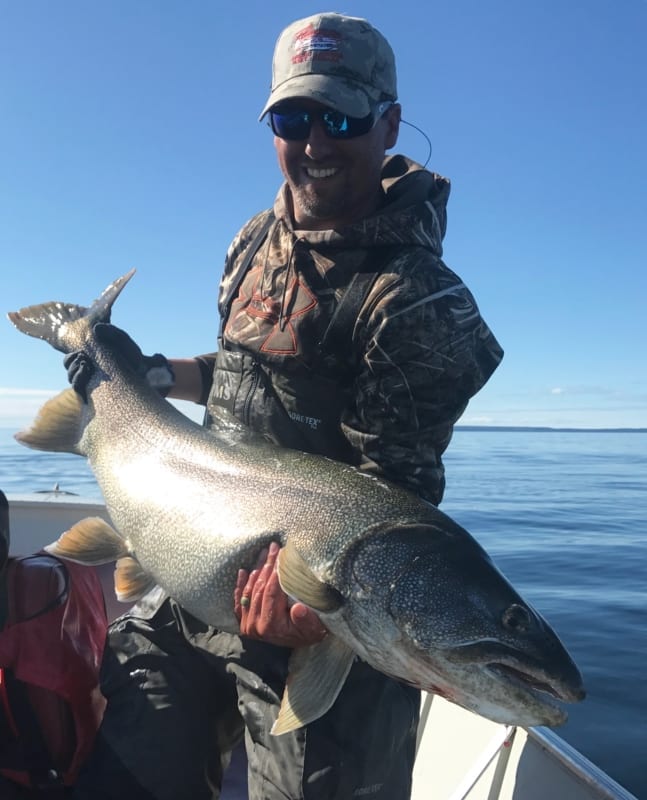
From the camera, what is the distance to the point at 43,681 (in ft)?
9.84

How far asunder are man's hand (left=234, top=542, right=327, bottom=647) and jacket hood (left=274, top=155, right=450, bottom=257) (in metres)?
1.36

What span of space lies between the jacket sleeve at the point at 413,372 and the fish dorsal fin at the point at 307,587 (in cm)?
60

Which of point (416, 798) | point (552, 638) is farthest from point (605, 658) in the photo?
point (552, 638)

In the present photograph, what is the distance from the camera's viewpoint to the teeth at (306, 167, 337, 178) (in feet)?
10.8

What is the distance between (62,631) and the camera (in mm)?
3146

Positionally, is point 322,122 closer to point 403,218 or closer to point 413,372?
point 403,218

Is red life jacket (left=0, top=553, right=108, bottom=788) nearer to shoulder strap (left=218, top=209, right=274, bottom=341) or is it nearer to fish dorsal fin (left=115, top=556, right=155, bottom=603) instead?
fish dorsal fin (left=115, top=556, right=155, bottom=603)

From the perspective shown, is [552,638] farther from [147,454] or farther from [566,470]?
[566,470]

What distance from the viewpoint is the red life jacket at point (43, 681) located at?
3.00 meters

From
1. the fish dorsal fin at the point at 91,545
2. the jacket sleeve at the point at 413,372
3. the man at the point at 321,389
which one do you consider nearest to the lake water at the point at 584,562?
the fish dorsal fin at the point at 91,545

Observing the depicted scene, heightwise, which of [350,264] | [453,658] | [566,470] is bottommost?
[566,470]

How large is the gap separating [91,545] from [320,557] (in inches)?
52.4

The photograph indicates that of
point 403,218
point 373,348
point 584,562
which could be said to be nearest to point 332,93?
point 403,218

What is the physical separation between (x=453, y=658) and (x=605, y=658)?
17.1 ft
